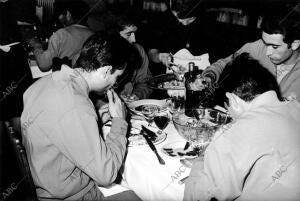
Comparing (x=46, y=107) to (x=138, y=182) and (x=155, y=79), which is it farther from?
(x=155, y=79)

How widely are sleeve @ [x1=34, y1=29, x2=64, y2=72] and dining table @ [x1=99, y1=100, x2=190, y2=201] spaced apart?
2175 mm

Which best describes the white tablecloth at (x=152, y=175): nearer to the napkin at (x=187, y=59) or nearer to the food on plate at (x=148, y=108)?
the food on plate at (x=148, y=108)

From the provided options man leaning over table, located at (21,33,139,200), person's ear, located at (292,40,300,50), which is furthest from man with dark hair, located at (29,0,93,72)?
person's ear, located at (292,40,300,50)

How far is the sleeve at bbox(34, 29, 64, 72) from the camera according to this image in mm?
3131

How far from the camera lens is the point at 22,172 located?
1.17 metres

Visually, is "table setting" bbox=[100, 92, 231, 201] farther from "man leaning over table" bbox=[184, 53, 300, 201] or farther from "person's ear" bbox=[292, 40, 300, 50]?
"person's ear" bbox=[292, 40, 300, 50]

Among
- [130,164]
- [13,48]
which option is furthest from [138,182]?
[13,48]

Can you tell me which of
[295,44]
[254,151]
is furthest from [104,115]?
[295,44]

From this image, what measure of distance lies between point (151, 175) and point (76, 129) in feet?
1.43

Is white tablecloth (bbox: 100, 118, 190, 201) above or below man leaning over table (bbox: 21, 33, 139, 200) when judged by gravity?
below

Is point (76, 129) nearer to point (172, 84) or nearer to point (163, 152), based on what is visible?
point (163, 152)

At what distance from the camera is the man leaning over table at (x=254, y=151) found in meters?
1.01

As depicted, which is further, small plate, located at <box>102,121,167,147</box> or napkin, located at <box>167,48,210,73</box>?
napkin, located at <box>167,48,210,73</box>

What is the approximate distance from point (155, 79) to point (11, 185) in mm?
1530
